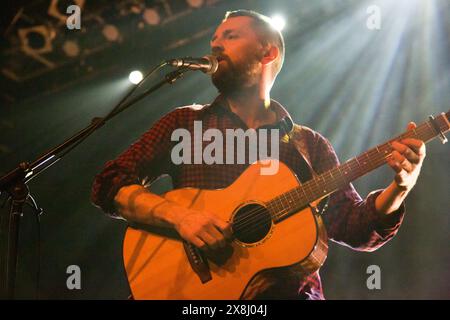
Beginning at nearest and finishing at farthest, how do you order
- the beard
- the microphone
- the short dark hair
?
the microphone, the beard, the short dark hair

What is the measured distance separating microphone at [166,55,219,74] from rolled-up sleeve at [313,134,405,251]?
2.20ft

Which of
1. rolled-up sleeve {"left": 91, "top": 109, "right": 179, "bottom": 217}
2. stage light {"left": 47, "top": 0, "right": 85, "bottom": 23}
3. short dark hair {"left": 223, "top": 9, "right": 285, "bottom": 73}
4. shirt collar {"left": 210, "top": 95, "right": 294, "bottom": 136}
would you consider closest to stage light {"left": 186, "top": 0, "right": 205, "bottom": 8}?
short dark hair {"left": 223, "top": 9, "right": 285, "bottom": 73}

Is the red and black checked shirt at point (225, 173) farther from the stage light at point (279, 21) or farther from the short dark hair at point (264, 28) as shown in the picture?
the stage light at point (279, 21)

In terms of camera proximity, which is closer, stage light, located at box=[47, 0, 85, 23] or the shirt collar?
the shirt collar

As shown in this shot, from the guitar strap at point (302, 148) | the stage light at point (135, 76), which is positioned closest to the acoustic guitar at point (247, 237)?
the guitar strap at point (302, 148)

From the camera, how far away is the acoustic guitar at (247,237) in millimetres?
1889

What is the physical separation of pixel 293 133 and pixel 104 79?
129 centimetres

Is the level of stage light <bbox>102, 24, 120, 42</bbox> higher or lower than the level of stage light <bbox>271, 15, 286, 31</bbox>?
higher

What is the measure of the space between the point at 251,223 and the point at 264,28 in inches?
40.8

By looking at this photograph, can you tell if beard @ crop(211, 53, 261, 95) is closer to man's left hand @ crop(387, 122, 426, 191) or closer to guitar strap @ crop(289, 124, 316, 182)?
guitar strap @ crop(289, 124, 316, 182)

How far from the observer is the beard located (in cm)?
227

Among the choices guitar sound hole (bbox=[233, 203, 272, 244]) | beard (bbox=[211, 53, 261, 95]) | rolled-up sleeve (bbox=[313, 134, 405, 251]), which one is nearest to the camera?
guitar sound hole (bbox=[233, 203, 272, 244])

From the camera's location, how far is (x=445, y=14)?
9.12 feet

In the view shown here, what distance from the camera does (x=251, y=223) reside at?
1954mm
